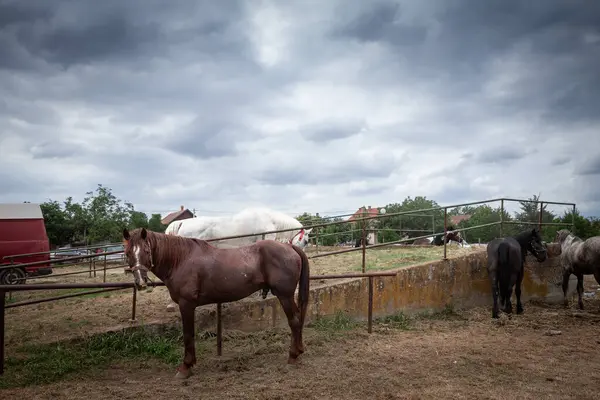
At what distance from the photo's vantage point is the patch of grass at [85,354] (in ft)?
17.1

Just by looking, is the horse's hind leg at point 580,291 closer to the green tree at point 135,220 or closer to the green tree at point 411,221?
the green tree at point 411,221

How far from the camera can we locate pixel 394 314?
844 centimetres

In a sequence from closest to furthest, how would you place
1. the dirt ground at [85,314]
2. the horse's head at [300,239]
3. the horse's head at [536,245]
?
the dirt ground at [85,314] → the horse's head at [536,245] → the horse's head at [300,239]

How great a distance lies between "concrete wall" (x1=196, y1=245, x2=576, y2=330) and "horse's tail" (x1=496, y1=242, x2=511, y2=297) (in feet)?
2.51

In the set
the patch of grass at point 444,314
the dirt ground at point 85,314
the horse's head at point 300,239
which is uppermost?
the horse's head at point 300,239

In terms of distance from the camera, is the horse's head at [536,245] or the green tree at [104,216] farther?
the green tree at [104,216]

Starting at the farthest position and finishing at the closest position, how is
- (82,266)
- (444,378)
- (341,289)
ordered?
(82,266) < (341,289) < (444,378)

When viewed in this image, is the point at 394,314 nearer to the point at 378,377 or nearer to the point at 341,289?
the point at 341,289

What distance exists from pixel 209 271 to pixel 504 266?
20.5 ft

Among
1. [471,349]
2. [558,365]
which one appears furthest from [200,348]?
[558,365]

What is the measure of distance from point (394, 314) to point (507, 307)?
2.50 meters

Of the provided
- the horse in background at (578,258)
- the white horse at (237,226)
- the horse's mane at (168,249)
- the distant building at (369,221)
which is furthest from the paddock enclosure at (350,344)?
the distant building at (369,221)

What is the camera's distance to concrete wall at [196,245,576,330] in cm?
718

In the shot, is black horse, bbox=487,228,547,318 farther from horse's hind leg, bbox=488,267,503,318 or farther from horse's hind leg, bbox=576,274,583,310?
horse's hind leg, bbox=576,274,583,310
